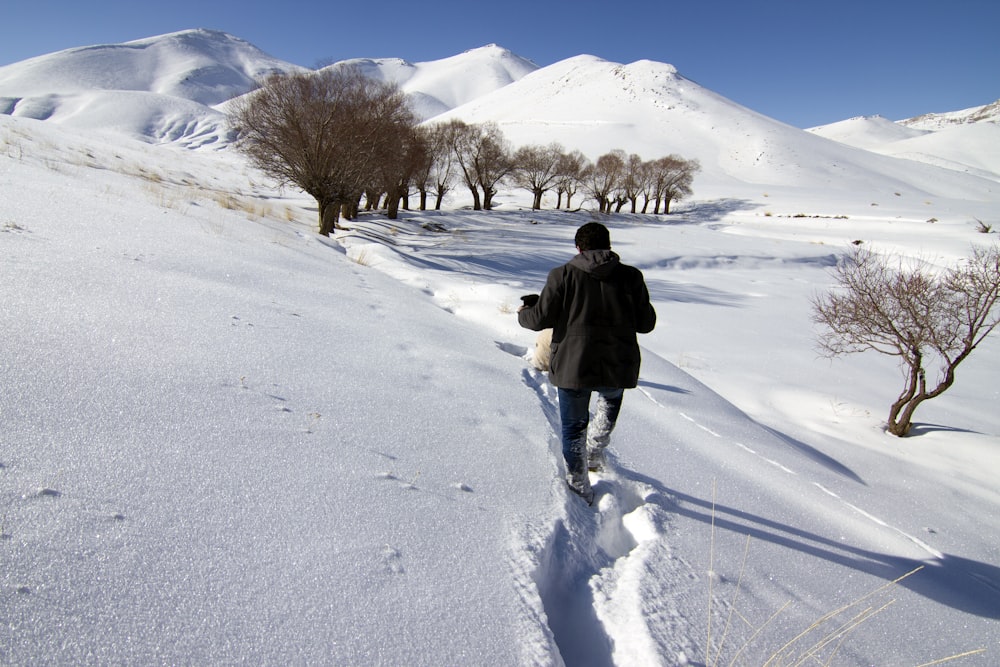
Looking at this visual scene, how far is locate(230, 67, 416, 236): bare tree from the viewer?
1382 cm

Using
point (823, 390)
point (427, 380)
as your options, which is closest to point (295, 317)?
point (427, 380)

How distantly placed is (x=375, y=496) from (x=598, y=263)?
5.18 ft

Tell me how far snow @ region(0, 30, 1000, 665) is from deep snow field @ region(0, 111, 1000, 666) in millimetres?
12

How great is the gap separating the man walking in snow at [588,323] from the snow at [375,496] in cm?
54

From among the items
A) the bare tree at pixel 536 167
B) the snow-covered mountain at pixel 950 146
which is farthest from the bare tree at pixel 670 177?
the snow-covered mountain at pixel 950 146

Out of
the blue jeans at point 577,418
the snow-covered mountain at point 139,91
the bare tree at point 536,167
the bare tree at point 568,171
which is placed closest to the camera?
the blue jeans at point 577,418

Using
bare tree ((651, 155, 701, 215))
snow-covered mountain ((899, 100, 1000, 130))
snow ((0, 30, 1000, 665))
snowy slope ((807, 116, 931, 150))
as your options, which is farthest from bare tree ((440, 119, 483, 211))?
snow-covered mountain ((899, 100, 1000, 130))

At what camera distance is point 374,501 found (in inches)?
75.7

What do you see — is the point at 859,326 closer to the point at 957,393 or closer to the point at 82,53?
the point at 957,393

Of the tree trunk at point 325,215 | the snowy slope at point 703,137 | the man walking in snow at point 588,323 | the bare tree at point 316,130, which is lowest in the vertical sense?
the man walking in snow at point 588,323

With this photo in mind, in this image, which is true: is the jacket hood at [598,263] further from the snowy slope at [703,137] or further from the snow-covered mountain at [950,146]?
the snow-covered mountain at [950,146]

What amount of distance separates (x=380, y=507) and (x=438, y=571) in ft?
1.29

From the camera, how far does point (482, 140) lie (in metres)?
36.2

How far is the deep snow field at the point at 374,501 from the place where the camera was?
131 centimetres
